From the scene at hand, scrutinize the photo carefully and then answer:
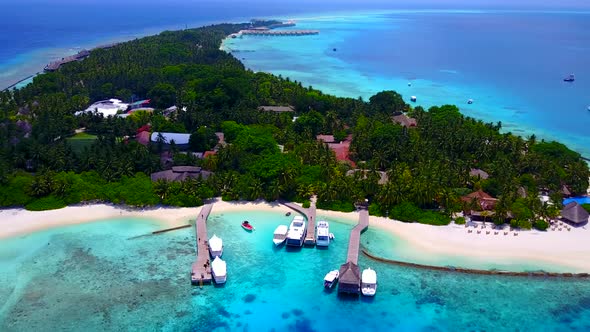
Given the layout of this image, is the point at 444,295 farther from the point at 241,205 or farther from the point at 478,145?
the point at 478,145

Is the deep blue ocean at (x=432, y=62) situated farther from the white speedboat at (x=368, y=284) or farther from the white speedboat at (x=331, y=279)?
the white speedboat at (x=331, y=279)

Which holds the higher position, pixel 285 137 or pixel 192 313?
pixel 285 137

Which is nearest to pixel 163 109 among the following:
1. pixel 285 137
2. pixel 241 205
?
pixel 285 137

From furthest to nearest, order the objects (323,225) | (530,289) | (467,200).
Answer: (467,200) → (323,225) → (530,289)

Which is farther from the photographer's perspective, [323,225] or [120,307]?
[323,225]

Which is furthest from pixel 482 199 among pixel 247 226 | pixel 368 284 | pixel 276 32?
pixel 276 32

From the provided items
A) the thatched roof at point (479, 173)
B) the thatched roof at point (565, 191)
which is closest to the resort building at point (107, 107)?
the thatched roof at point (479, 173)
